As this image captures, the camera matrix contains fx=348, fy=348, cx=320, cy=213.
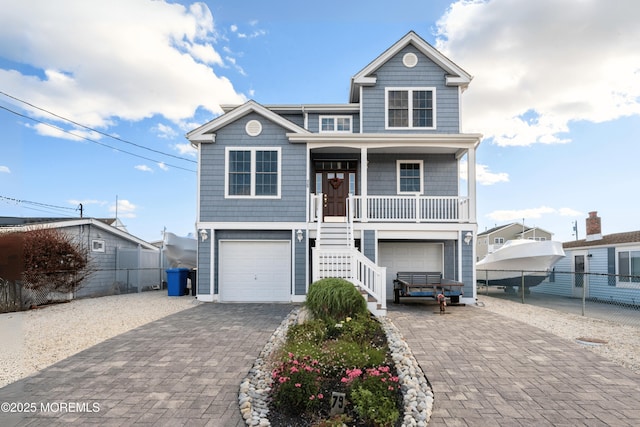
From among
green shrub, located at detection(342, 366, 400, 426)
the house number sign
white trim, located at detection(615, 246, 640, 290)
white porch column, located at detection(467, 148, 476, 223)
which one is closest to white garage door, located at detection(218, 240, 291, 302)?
white porch column, located at detection(467, 148, 476, 223)

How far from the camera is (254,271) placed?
12578 mm

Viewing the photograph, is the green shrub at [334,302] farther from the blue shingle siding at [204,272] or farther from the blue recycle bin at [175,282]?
the blue recycle bin at [175,282]

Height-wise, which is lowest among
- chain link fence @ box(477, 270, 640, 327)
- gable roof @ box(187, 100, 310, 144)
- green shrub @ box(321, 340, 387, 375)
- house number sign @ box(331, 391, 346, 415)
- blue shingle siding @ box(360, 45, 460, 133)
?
chain link fence @ box(477, 270, 640, 327)

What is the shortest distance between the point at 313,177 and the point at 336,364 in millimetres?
9784

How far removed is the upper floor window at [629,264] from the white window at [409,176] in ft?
26.9

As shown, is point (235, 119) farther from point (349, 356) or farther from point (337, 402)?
point (337, 402)

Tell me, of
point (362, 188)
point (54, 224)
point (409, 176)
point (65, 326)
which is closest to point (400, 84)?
point (409, 176)

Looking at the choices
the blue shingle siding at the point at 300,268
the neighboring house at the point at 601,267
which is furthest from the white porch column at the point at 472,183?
the blue shingle siding at the point at 300,268

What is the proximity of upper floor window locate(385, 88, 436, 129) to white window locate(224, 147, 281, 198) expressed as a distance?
15.4 feet

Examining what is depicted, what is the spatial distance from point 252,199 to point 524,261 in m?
12.4

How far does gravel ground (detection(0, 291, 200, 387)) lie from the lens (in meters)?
5.95

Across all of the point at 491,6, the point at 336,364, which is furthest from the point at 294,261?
the point at 491,6

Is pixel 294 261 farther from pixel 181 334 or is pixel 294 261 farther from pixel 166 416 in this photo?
pixel 166 416

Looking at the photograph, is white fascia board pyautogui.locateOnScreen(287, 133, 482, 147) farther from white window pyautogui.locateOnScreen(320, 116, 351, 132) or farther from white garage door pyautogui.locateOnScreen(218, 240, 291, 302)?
white garage door pyautogui.locateOnScreen(218, 240, 291, 302)
